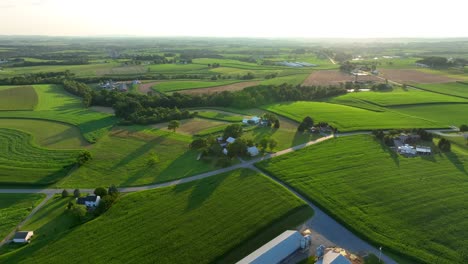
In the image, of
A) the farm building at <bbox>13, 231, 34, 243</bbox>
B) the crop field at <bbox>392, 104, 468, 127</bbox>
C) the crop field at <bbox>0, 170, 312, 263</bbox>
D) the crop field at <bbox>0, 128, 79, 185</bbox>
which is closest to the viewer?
the crop field at <bbox>0, 170, 312, 263</bbox>

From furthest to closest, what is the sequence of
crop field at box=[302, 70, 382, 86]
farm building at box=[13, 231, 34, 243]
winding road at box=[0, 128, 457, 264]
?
crop field at box=[302, 70, 382, 86]
farm building at box=[13, 231, 34, 243]
winding road at box=[0, 128, 457, 264]

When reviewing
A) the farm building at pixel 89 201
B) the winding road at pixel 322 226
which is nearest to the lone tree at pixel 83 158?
the winding road at pixel 322 226

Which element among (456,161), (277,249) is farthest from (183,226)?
(456,161)

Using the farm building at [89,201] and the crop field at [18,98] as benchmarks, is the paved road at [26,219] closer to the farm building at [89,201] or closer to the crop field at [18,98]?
the farm building at [89,201]

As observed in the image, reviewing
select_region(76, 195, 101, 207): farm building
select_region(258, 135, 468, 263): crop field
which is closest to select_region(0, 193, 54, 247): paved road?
select_region(76, 195, 101, 207): farm building

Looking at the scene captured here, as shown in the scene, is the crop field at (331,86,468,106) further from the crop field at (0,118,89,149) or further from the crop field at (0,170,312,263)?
the crop field at (0,118,89,149)

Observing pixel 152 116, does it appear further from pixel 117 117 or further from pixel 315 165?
pixel 315 165

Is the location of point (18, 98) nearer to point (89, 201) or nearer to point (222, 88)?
point (222, 88)
